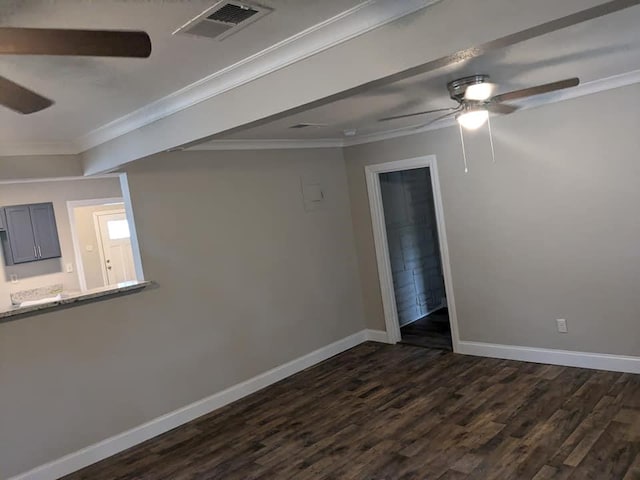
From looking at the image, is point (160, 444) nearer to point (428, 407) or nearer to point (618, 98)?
point (428, 407)

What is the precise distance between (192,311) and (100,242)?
3.65 meters

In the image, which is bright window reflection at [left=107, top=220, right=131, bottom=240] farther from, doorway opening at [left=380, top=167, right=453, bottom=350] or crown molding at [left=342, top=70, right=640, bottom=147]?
crown molding at [left=342, top=70, right=640, bottom=147]

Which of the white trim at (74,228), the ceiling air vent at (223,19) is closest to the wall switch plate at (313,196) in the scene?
the white trim at (74,228)

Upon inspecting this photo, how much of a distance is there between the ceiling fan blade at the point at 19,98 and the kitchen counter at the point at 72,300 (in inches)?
81.3

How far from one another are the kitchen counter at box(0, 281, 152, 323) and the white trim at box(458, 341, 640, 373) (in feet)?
10.3

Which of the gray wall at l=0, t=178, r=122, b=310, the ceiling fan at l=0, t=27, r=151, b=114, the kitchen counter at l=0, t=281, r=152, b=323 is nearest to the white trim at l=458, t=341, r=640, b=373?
the kitchen counter at l=0, t=281, r=152, b=323

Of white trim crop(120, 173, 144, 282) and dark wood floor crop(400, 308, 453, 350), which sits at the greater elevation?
white trim crop(120, 173, 144, 282)

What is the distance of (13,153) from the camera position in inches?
139

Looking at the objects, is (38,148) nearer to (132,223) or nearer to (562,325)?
(132,223)

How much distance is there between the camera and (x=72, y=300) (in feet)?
11.7

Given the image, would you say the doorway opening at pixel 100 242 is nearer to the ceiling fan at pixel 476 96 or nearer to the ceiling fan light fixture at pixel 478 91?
the ceiling fan at pixel 476 96

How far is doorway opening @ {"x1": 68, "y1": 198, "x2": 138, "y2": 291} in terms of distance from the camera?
265 inches

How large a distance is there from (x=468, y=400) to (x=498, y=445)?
0.73 metres

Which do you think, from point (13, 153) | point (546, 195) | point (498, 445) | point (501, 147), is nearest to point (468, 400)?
point (498, 445)
